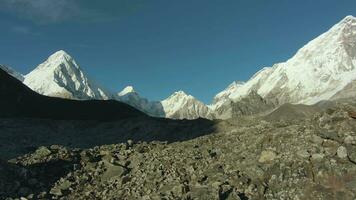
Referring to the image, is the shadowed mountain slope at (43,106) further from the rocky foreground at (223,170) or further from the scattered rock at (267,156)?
the scattered rock at (267,156)

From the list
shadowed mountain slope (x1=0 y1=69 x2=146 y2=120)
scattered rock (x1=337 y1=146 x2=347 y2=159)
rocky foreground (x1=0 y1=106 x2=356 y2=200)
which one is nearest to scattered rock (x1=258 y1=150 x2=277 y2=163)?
rocky foreground (x1=0 y1=106 x2=356 y2=200)

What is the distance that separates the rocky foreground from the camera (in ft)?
79.9

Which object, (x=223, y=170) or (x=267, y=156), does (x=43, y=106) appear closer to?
(x=223, y=170)

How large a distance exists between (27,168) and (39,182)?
6.35 ft

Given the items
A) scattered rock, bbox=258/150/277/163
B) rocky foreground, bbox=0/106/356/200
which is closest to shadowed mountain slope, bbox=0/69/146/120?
rocky foreground, bbox=0/106/356/200

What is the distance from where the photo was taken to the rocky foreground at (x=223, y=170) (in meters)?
24.4

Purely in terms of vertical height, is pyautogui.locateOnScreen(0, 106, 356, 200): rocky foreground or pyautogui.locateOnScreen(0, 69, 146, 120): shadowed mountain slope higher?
pyautogui.locateOnScreen(0, 69, 146, 120): shadowed mountain slope

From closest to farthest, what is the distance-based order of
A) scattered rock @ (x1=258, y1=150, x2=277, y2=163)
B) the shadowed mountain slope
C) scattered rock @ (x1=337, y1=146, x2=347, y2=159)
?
1. scattered rock @ (x1=337, y1=146, x2=347, y2=159)
2. scattered rock @ (x1=258, y1=150, x2=277, y2=163)
3. the shadowed mountain slope

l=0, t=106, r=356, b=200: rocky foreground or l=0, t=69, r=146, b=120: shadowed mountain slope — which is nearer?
l=0, t=106, r=356, b=200: rocky foreground

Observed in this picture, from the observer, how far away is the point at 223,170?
Result: 27219mm

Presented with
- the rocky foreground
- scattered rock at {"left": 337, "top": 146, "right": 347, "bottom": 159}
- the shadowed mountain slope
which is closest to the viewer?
the rocky foreground

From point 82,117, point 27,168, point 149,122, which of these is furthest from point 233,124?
point 27,168

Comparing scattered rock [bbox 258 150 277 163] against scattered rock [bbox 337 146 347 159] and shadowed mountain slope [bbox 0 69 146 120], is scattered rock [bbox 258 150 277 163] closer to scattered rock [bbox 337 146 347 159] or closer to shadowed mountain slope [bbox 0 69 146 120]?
scattered rock [bbox 337 146 347 159]

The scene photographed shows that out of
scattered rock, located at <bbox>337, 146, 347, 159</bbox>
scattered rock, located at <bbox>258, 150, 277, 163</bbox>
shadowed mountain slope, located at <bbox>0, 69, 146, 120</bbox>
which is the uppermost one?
shadowed mountain slope, located at <bbox>0, 69, 146, 120</bbox>
